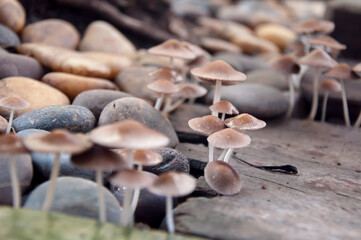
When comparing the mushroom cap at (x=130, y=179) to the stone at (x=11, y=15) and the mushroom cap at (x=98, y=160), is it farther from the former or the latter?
the stone at (x=11, y=15)

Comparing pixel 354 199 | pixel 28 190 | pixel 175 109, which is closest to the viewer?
pixel 28 190

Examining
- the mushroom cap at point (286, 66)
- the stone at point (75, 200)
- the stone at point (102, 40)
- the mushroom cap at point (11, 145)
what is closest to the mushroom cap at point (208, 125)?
the stone at point (75, 200)

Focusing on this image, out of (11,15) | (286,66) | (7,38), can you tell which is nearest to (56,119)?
(7,38)

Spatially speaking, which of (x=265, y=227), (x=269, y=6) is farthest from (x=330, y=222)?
(x=269, y=6)

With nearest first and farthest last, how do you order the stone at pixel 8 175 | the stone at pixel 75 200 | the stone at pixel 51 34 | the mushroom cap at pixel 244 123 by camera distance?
the stone at pixel 75 200, the stone at pixel 8 175, the mushroom cap at pixel 244 123, the stone at pixel 51 34

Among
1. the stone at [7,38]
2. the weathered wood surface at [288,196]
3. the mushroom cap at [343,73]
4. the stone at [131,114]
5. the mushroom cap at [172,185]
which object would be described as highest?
the mushroom cap at [343,73]

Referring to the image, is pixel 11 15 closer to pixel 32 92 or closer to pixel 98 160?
pixel 32 92

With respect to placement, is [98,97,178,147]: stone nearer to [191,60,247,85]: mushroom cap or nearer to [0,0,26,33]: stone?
[191,60,247,85]: mushroom cap

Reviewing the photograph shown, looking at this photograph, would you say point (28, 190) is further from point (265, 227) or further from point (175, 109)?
point (175, 109)
